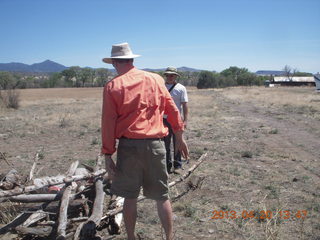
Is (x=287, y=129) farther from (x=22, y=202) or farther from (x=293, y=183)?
(x=22, y=202)

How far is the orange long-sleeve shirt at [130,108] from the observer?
2.98 metres

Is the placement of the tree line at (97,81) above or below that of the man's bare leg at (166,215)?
above

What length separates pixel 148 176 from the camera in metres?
3.16

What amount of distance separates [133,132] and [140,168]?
14.7 inches

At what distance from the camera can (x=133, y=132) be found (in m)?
3.02

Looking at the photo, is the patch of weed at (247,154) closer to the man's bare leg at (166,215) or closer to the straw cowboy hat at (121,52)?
the man's bare leg at (166,215)

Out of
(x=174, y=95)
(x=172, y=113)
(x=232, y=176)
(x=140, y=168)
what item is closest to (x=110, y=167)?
(x=140, y=168)

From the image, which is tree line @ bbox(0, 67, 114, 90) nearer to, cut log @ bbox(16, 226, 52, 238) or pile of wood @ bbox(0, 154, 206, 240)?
pile of wood @ bbox(0, 154, 206, 240)

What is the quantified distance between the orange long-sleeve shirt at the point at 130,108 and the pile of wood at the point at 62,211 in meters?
1.02

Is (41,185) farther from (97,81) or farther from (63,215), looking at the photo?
(97,81)

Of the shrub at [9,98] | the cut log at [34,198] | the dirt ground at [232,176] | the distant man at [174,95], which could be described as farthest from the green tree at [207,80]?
the cut log at [34,198]

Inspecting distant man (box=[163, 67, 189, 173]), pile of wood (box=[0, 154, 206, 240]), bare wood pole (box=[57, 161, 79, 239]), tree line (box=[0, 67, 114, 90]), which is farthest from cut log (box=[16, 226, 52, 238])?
tree line (box=[0, 67, 114, 90])

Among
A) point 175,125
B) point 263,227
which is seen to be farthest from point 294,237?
point 175,125

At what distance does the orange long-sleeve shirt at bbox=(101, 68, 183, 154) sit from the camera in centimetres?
298
